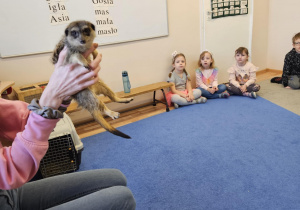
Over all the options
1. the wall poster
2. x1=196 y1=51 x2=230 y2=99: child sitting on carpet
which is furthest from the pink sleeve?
the wall poster

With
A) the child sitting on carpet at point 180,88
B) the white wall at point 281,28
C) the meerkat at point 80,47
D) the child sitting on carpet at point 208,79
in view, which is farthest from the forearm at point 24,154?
the white wall at point 281,28

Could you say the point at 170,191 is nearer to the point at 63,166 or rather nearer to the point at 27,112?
the point at 63,166

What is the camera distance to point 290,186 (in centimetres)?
163

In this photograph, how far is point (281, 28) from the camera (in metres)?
4.38

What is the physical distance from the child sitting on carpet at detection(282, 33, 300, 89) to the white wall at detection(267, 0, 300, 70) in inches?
27.0

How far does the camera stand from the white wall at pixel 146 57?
271 centimetres

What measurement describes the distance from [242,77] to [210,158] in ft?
7.34

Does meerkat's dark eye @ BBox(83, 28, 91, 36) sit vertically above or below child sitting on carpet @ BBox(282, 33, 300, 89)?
above

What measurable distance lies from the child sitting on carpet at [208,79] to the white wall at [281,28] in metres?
1.76

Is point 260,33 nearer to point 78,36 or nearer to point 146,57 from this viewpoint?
point 146,57

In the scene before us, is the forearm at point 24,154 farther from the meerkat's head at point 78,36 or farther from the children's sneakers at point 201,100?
the children's sneakers at point 201,100

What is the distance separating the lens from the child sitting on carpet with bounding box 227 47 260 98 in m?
3.60

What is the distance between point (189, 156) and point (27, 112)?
1.49 metres

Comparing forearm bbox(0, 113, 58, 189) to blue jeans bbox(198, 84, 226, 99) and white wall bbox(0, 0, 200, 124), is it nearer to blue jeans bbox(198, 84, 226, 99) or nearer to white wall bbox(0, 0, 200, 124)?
white wall bbox(0, 0, 200, 124)
